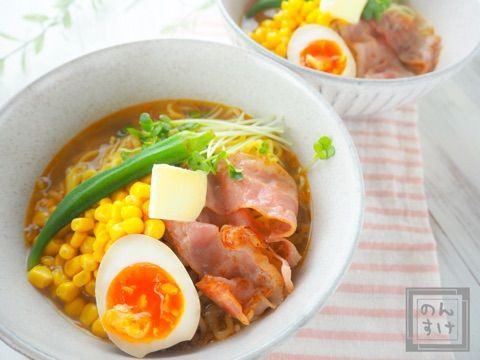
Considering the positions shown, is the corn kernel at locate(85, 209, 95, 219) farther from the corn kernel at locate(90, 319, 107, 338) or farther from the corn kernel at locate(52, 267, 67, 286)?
the corn kernel at locate(90, 319, 107, 338)

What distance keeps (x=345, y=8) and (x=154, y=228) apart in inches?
48.0

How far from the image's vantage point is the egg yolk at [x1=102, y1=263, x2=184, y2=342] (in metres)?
1.18

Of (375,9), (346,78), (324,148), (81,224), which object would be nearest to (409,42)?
(375,9)

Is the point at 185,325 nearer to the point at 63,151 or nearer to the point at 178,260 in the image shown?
the point at 178,260

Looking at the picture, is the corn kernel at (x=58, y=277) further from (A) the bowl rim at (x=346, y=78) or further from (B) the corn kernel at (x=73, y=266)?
(A) the bowl rim at (x=346, y=78)

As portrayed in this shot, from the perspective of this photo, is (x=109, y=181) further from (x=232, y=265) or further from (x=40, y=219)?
(x=232, y=265)

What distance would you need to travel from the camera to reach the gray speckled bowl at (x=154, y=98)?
115 cm

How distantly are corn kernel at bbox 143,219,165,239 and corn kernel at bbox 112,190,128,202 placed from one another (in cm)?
13

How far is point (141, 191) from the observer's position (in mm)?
1363

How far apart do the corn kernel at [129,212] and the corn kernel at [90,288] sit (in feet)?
0.69

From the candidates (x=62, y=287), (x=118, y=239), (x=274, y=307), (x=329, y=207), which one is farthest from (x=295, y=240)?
(x=62, y=287)

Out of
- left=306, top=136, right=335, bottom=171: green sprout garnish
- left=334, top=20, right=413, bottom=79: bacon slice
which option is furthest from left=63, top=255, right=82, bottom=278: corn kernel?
left=334, top=20, right=413, bottom=79: bacon slice

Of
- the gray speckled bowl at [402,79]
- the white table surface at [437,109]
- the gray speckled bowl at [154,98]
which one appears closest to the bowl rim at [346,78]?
the gray speckled bowl at [402,79]

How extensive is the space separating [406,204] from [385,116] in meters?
0.43
